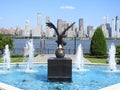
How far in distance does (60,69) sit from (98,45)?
17865 mm

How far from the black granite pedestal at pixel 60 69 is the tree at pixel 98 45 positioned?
17.5 meters

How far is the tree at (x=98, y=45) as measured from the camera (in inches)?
1307

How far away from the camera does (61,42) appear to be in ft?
55.1

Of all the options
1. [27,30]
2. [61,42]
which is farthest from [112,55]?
[27,30]

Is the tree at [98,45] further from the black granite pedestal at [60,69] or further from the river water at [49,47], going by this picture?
the black granite pedestal at [60,69]

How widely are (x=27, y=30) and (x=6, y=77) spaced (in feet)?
172

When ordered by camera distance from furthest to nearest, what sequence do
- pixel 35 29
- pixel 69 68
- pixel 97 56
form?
pixel 35 29, pixel 97 56, pixel 69 68

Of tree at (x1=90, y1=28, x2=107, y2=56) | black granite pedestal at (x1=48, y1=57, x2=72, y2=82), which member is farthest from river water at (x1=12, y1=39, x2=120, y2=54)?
black granite pedestal at (x1=48, y1=57, x2=72, y2=82)

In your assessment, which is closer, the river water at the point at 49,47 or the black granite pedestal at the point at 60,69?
the black granite pedestal at the point at 60,69

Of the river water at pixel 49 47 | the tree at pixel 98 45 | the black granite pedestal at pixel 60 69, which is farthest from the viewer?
the river water at pixel 49 47

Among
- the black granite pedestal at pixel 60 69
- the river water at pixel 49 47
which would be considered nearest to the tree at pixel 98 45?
the river water at pixel 49 47

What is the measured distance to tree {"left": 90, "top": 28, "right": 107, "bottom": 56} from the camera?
1307 inches

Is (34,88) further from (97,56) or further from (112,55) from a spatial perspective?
(97,56)

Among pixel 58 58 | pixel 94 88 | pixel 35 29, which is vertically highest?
pixel 35 29
